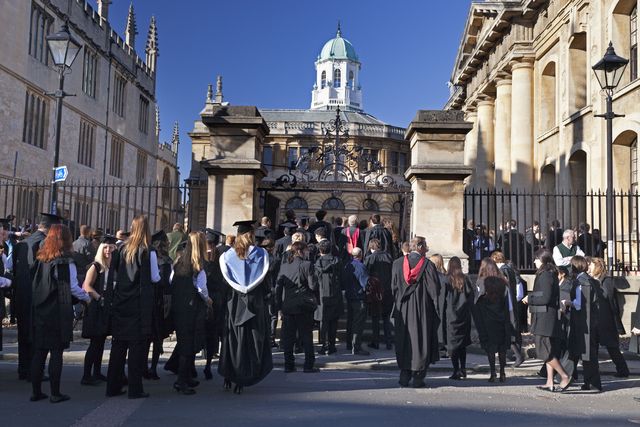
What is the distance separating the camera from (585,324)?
796cm

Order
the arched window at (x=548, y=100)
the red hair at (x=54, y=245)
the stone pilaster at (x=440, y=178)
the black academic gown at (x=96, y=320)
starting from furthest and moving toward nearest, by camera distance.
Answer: the arched window at (x=548, y=100)
the stone pilaster at (x=440, y=178)
the black academic gown at (x=96, y=320)
the red hair at (x=54, y=245)

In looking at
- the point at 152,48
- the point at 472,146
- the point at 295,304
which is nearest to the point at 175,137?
the point at 152,48

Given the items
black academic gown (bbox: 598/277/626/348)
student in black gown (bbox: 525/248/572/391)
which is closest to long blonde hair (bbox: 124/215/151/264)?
student in black gown (bbox: 525/248/572/391)

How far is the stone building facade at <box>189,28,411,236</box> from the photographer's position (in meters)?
12.3

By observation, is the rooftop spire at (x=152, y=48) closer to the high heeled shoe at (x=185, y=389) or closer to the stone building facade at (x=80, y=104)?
the stone building facade at (x=80, y=104)

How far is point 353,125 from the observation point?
63.8 m

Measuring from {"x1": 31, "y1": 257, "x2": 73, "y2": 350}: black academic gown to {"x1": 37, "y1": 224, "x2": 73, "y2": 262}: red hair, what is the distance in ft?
0.22

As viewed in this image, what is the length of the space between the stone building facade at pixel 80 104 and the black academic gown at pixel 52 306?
37.6 ft

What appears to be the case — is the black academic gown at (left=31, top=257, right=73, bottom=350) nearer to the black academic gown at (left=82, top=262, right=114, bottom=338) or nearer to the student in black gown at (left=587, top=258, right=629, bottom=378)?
the black academic gown at (left=82, top=262, right=114, bottom=338)

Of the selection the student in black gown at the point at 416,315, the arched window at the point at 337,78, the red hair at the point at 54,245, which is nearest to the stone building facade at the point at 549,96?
the student in black gown at the point at 416,315

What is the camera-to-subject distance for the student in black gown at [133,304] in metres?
6.55

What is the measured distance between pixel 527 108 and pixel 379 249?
1634 centimetres

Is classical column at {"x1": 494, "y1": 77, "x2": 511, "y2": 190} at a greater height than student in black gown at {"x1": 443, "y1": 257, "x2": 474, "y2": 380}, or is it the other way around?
classical column at {"x1": 494, "y1": 77, "x2": 511, "y2": 190}

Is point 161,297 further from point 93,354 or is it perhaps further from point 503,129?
point 503,129
